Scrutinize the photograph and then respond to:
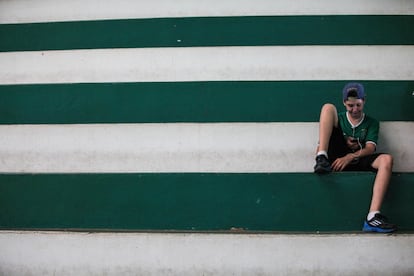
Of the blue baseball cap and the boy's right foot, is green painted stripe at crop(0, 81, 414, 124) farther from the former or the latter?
the boy's right foot

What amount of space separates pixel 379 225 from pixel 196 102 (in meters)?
1.21

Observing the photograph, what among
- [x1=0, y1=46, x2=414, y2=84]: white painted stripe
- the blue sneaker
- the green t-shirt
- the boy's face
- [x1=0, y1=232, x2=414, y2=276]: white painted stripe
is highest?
[x1=0, y1=46, x2=414, y2=84]: white painted stripe

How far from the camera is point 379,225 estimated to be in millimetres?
1877

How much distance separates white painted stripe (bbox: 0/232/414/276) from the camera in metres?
1.87

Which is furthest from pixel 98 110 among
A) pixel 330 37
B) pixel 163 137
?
pixel 330 37

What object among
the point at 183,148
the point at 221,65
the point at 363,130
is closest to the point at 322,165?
the point at 363,130

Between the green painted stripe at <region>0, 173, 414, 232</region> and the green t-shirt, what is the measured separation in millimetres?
219

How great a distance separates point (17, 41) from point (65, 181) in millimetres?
1129

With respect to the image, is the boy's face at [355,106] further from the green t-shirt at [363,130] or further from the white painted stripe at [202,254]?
the white painted stripe at [202,254]

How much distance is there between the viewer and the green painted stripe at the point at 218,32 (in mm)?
2498

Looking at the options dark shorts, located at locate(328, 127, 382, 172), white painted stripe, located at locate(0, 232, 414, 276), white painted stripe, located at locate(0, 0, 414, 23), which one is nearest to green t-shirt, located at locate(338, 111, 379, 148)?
dark shorts, located at locate(328, 127, 382, 172)

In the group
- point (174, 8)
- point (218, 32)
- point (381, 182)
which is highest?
point (174, 8)

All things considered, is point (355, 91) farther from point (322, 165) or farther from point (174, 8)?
point (174, 8)

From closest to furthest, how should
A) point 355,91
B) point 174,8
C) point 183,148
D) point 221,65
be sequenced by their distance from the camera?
point 355,91 < point 183,148 < point 221,65 < point 174,8
